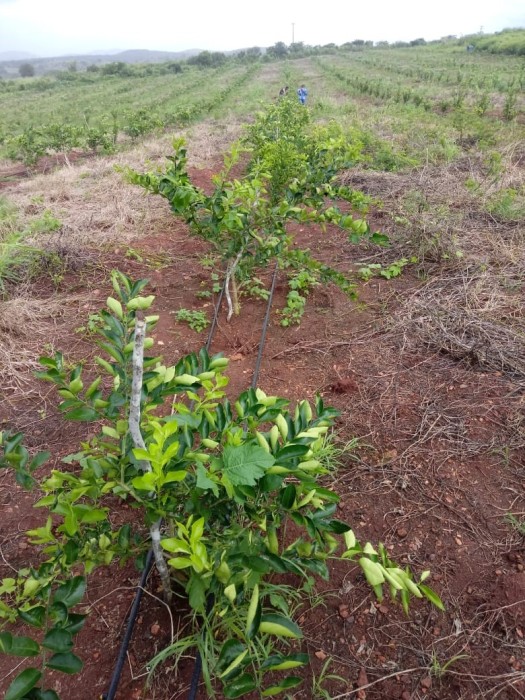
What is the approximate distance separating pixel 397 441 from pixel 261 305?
1.85 metres

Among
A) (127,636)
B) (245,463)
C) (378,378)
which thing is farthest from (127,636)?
(378,378)

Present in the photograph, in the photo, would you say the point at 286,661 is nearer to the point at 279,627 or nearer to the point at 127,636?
the point at 279,627

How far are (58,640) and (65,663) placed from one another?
48 millimetres

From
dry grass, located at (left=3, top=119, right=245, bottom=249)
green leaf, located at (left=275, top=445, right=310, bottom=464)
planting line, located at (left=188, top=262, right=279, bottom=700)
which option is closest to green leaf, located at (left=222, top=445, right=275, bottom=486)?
green leaf, located at (left=275, top=445, right=310, bottom=464)

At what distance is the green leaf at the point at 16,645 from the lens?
909mm

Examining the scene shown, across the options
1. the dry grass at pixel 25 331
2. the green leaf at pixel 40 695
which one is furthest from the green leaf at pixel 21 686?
the dry grass at pixel 25 331

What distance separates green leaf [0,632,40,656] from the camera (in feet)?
2.98

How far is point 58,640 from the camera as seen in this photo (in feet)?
3.10

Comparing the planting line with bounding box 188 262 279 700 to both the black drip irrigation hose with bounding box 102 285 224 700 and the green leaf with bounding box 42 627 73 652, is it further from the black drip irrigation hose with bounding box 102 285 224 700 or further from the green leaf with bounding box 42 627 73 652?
the green leaf with bounding box 42 627 73 652

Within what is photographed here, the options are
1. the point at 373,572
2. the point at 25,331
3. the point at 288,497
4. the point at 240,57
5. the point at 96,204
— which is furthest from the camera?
the point at 240,57

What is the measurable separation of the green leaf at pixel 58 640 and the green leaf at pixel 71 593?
0.26 feet

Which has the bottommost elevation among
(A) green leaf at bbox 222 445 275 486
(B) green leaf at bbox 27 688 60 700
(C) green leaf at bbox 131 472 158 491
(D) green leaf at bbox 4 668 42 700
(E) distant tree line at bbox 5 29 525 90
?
(B) green leaf at bbox 27 688 60 700

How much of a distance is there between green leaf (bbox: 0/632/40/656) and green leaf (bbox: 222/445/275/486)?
54 cm

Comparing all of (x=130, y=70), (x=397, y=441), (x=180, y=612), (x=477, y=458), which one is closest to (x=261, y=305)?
(x=397, y=441)
